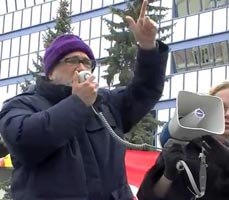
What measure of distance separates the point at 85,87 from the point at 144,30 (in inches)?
18.9

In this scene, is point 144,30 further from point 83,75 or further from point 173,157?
point 173,157

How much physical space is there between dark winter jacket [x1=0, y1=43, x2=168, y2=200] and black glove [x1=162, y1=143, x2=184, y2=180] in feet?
0.77

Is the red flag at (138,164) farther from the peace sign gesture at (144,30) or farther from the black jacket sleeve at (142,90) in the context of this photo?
the peace sign gesture at (144,30)

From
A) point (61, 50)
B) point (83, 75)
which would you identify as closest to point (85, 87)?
point (83, 75)

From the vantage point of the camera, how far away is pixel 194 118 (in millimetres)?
2896

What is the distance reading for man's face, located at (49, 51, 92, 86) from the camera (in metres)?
3.13

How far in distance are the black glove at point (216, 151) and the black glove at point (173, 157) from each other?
0.10 metres

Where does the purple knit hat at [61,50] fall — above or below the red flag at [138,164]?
above

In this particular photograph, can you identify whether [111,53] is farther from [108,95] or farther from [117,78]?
[108,95]

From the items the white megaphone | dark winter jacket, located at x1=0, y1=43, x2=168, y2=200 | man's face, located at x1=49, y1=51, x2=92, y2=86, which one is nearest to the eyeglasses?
man's face, located at x1=49, y1=51, x2=92, y2=86

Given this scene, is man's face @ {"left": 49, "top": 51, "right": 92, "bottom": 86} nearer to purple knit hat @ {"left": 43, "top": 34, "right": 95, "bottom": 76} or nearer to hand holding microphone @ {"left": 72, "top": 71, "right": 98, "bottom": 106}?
purple knit hat @ {"left": 43, "top": 34, "right": 95, "bottom": 76}

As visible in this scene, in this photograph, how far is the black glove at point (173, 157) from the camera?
9.59 ft

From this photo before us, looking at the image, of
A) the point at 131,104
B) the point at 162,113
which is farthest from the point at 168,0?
the point at 131,104

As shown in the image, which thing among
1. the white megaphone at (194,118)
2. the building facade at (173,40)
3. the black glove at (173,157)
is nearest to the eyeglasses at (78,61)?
the white megaphone at (194,118)
